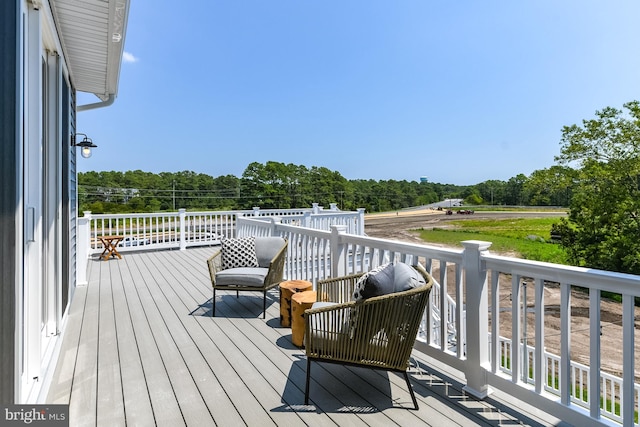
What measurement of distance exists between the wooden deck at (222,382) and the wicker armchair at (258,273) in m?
0.32

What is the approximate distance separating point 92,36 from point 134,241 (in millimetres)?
6941

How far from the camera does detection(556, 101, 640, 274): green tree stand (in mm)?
17594

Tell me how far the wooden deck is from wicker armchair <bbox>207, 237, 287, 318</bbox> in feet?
1.04

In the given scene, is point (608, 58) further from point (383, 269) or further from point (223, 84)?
point (383, 269)

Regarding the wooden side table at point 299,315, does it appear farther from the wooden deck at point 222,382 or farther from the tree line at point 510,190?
the tree line at point 510,190

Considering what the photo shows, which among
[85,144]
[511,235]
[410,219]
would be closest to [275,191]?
[410,219]

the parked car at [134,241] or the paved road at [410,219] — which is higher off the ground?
the parked car at [134,241]

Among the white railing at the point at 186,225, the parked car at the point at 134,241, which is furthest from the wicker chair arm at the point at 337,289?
the parked car at the point at 134,241

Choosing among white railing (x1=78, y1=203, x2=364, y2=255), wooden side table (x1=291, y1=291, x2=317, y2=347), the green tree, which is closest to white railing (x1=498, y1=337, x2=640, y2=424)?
wooden side table (x1=291, y1=291, x2=317, y2=347)

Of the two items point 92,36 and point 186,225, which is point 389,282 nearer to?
point 92,36

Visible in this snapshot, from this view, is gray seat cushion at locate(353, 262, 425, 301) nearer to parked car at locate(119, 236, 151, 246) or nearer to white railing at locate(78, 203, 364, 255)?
white railing at locate(78, 203, 364, 255)

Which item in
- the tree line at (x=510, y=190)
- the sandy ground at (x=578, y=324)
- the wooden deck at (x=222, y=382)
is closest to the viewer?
the wooden deck at (x=222, y=382)

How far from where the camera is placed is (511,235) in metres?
38.4

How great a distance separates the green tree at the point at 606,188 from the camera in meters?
17.6
